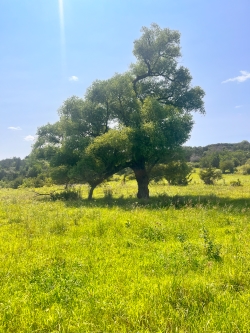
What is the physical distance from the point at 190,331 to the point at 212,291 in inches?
51.2

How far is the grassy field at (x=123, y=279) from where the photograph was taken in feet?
13.9

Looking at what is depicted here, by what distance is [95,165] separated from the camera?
810 inches

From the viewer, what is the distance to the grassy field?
4234 millimetres

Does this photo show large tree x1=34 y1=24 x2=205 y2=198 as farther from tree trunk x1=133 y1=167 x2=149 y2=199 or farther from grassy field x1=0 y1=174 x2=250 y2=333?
grassy field x1=0 y1=174 x2=250 y2=333

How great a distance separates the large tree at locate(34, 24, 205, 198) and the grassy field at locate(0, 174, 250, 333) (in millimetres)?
10721

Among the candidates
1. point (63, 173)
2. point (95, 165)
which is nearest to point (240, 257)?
point (95, 165)

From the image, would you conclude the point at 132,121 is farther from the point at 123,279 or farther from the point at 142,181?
the point at 123,279

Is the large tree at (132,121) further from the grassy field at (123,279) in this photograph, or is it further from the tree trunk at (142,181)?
the grassy field at (123,279)

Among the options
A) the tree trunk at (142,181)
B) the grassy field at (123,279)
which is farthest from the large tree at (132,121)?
the grassy field at (123,279)

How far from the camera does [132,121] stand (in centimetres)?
2139

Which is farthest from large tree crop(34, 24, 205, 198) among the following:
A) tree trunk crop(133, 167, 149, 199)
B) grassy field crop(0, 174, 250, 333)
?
grassy field crop(0, 174, 250, 333)

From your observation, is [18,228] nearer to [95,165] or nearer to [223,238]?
[223,238]

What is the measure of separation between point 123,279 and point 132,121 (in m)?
17.0

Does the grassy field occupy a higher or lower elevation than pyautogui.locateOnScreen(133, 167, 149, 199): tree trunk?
lower
